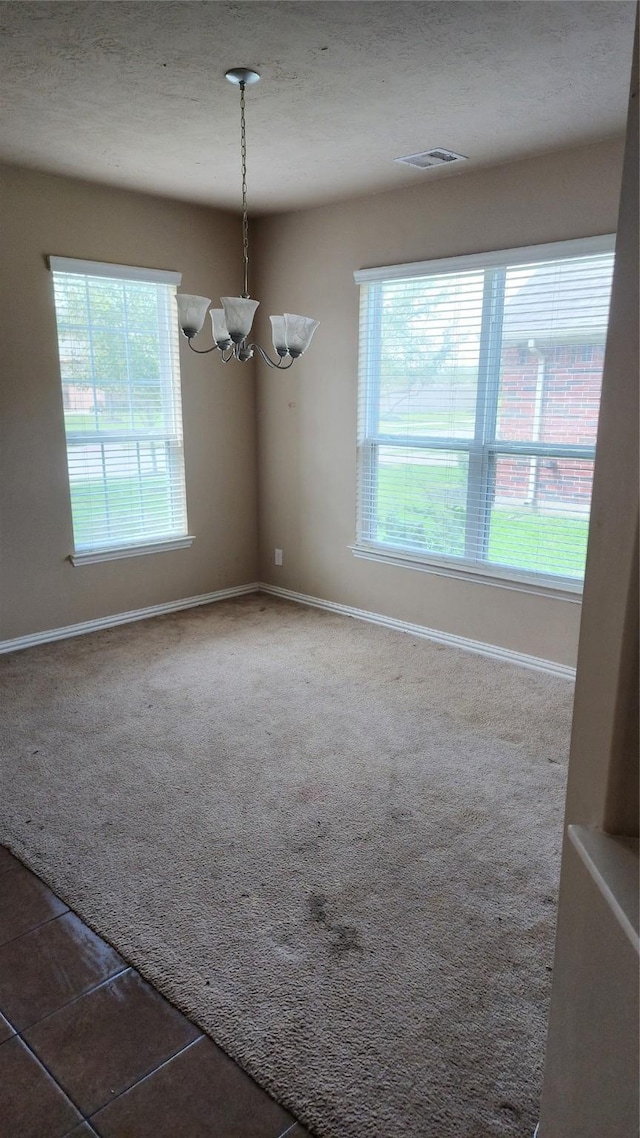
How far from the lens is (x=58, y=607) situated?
439cm

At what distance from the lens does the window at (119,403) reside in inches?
165

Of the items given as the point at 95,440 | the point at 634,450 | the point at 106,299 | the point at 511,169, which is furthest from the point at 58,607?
the point at 634,450

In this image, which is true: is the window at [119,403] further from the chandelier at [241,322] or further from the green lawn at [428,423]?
the chandelier at [241,322]

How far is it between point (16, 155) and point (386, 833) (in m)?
3.62

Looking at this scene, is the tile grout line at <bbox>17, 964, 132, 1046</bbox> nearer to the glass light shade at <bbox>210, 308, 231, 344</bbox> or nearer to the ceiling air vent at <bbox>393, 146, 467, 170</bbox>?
the glass light shade at <bbox>210, 308, 231, 344</bbox>

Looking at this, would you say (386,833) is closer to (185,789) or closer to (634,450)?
(185,789)

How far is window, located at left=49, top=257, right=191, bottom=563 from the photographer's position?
420cm

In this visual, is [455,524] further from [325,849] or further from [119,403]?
[325,849]

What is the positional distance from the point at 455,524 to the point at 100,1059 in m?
3.19

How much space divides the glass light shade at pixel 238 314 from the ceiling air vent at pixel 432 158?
1521mm

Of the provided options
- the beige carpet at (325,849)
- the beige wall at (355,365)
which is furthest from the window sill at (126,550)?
the beige wall at (355,365)

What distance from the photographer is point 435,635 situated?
14.6 feet

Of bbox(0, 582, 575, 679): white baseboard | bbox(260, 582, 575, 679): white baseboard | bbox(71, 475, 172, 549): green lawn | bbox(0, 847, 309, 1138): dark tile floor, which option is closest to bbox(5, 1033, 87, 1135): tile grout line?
bbox(0, 847, 309, 1138): dark tile floor

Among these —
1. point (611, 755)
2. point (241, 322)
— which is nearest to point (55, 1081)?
point (611, 755)
